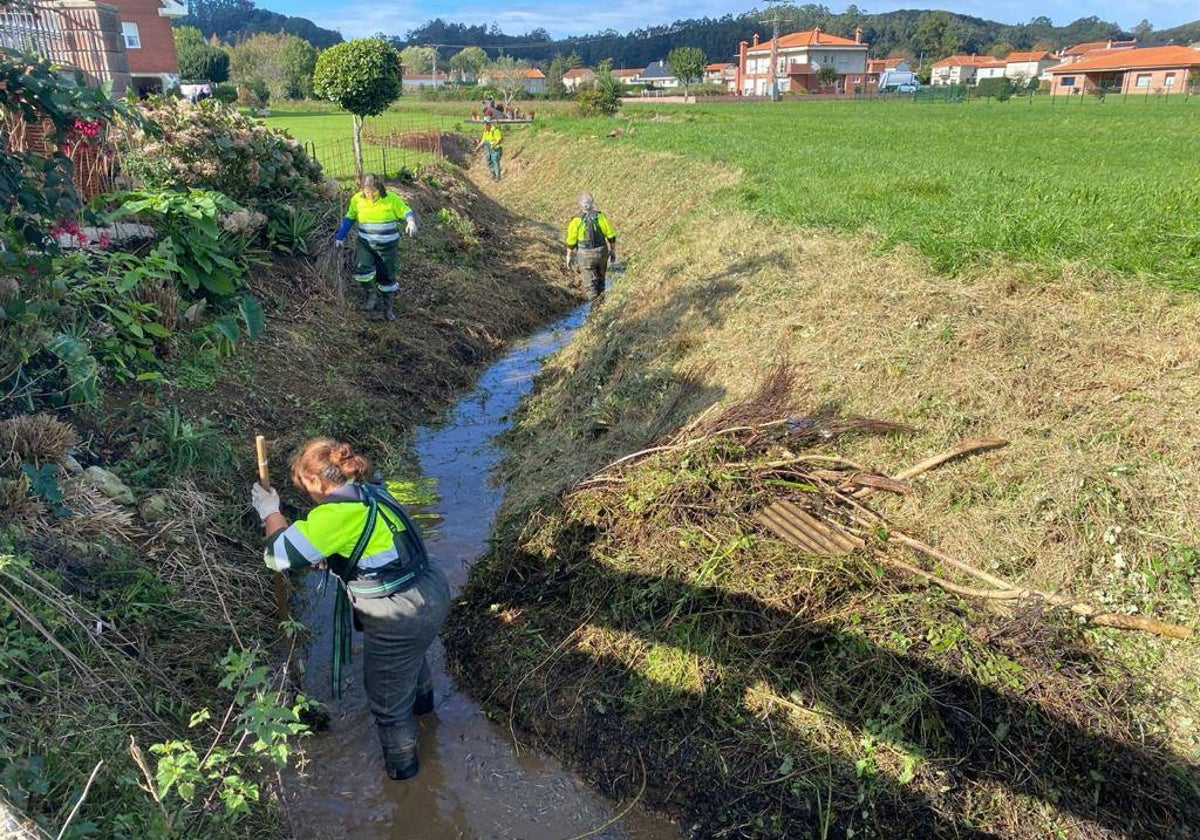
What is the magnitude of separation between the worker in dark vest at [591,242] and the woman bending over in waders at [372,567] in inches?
303

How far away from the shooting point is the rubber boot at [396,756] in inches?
160

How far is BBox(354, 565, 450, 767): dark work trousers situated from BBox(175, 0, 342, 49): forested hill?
18692 centimetres

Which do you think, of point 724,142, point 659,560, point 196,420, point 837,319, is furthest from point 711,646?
point 724,142

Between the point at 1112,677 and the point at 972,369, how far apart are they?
2393 mm

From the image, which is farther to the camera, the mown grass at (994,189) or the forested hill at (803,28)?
the forested hill at (803,28)

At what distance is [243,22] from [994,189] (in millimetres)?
206249

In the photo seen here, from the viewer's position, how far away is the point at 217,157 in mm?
8750

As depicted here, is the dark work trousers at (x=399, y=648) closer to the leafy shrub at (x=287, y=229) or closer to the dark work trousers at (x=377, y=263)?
the dark work trousers at (x=377, y=263)

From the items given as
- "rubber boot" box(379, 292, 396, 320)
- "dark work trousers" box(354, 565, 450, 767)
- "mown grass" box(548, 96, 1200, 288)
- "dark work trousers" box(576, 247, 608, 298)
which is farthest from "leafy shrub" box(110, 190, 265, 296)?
"mown grass" box(548, 96, 1200, 288)

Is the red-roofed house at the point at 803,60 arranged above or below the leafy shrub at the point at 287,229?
above

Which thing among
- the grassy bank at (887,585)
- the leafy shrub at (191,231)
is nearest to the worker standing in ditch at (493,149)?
the leafy shrub at (191,231)

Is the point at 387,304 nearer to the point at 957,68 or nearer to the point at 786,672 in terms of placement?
the point at 786,672

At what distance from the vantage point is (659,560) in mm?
4598

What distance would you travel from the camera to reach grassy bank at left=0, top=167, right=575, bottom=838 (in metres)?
2.96
